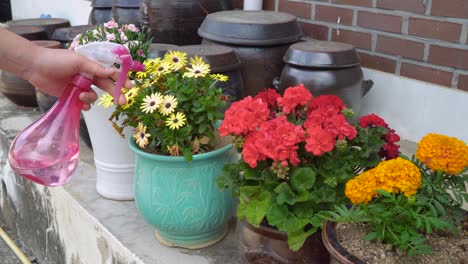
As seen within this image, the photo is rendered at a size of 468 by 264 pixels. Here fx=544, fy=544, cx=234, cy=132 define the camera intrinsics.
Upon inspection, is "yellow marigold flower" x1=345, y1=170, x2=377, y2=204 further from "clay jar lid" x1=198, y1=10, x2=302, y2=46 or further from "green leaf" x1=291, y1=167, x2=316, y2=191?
"clay jar lid" x1=198, y1=10, x2=302, y2=46

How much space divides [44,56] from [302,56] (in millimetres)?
1050

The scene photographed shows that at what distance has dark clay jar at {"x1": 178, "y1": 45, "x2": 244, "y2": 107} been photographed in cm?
211

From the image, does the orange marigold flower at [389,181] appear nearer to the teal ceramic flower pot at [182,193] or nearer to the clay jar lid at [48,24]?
the teal ceramic flower pot at [182,193]

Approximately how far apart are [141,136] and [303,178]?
52 cm

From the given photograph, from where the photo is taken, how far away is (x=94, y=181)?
2.24 metres

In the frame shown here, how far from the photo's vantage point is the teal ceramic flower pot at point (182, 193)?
158cm

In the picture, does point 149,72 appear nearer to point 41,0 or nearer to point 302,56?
point 302,56

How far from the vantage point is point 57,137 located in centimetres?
158

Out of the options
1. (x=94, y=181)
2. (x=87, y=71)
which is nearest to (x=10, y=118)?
(x=94, y=181)

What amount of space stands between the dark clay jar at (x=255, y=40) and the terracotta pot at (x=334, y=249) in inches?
44.3

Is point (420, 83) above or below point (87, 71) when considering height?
below

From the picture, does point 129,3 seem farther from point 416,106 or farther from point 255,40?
point 416,106

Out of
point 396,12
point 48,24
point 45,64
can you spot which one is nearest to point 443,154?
point 45,64

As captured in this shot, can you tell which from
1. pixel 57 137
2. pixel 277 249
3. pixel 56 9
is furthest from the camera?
pixel 56 9
